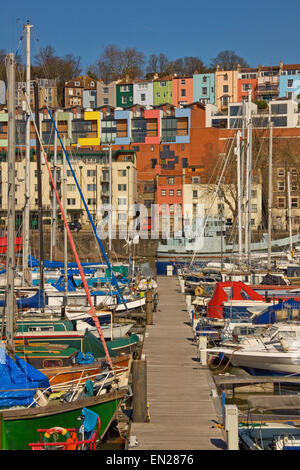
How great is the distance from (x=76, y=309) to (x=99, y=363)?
31.5 feet

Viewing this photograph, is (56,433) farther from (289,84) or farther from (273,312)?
(289,84)

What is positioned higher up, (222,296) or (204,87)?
(204,87)

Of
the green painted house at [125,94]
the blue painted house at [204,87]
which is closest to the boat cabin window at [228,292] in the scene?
the green painted house at [125,94]

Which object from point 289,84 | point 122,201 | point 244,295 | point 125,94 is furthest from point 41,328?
point 289,84

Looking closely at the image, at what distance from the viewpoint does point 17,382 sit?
14.4 metres

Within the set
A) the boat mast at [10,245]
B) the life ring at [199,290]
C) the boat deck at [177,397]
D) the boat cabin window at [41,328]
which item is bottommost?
the boat deck at [177,397]

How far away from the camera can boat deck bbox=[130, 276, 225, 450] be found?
1390cm

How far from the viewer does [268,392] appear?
19.0 meters

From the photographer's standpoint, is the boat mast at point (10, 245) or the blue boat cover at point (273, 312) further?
the blue boat cover at point (273, 312)

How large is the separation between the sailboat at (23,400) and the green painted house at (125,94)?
84.8 metres

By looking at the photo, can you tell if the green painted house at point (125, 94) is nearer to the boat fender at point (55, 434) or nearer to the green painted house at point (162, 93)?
the green painted house at point (162, 93)

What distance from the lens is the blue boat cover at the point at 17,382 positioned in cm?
1398

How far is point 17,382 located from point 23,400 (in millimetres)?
491

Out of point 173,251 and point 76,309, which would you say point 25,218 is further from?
point 173,251
